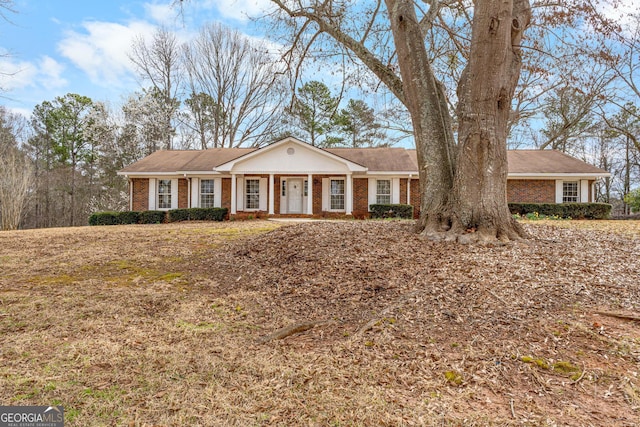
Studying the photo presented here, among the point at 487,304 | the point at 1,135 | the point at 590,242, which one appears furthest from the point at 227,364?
the point at 1,135

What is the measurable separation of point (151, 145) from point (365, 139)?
16442 millimetres

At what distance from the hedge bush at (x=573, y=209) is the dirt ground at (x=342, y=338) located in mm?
12476

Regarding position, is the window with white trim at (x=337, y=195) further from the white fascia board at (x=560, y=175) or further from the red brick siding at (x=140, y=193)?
the red brick siding at (x=140, y=193)

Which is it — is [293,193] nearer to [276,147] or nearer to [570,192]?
[276,147]

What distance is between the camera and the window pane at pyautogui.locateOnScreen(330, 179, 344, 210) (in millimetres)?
18234

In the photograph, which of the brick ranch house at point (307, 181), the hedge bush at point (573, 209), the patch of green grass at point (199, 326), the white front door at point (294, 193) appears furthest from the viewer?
the white front door at point (294, 193)

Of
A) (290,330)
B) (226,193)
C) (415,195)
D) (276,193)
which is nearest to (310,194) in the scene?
(276,193)

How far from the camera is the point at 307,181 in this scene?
18.5 metres

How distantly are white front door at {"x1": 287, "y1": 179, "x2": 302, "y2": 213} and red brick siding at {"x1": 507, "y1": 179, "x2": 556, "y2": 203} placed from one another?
11177 millimetres

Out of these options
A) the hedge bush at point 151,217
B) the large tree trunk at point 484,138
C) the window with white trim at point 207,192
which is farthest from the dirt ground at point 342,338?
the window with white trim at point 207,192

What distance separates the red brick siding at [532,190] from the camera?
17.8 m

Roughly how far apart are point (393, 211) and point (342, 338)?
1394cm

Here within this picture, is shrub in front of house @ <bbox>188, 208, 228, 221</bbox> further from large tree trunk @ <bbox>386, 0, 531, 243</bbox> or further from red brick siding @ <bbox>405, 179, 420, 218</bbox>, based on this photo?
large tree trunk @ <bbox>386, 0, 531, 243</bbox>

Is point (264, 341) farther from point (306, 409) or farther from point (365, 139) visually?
point (365, 139)
